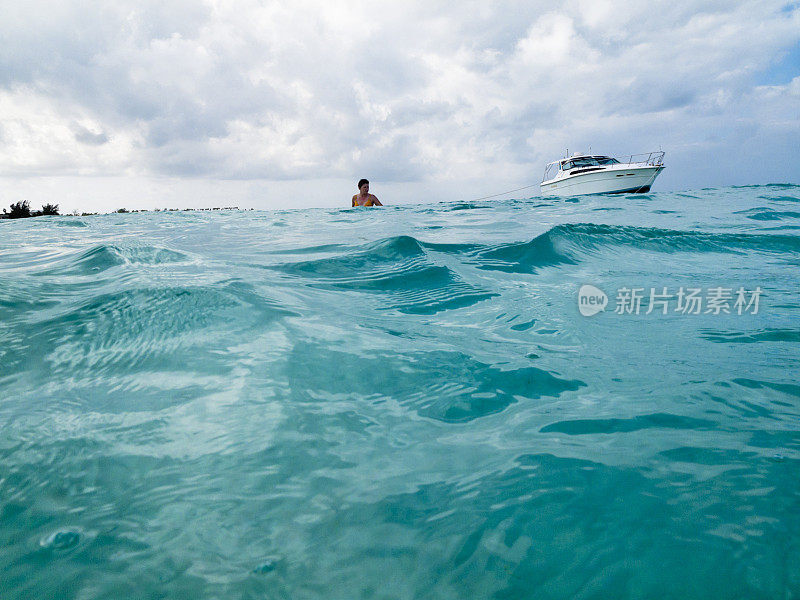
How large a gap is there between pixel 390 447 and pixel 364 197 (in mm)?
17529

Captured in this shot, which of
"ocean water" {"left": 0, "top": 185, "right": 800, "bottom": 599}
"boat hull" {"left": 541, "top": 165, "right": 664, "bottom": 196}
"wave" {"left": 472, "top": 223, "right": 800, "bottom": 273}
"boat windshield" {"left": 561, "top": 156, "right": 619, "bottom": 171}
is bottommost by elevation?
"ocean water" {"left": 0, "top": 185, "right": 800, "bottom": 599}

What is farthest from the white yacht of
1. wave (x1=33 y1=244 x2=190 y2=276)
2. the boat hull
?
wave (x1=33 y1=244 x2=190 y2=276)

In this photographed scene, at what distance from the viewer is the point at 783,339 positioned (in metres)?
2.56

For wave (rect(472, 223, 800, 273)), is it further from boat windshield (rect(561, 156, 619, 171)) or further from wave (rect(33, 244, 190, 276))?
boat windshield (rect(561, 156, 619, 171))

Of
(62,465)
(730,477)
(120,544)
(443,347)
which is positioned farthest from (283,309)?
(730,477)

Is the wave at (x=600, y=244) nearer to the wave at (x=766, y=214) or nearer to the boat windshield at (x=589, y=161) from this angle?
the wave at (x=766, y=214)

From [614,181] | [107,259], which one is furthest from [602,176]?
[107,259]

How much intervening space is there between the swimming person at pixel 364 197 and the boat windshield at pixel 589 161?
15.8m

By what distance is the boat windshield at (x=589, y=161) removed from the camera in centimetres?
2747

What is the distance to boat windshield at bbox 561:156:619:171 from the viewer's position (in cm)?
2747

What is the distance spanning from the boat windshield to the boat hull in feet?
5.01

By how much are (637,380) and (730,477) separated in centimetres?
79

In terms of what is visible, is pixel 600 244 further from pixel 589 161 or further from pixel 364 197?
pixel 589 161

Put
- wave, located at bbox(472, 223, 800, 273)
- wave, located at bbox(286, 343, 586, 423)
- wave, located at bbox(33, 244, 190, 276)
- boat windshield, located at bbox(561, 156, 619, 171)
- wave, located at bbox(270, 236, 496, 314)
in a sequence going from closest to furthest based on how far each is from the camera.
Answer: wave, located at bbox(286, 343, 586, 423) < wave, located at bbox(270, 236, 496, 314) < wave, located at bbox(33, 244, 190, 276) < wave, located at bbox(472, 223, 800, 273) < boat windshield, located at bbox(561, 156, 619, 171)
